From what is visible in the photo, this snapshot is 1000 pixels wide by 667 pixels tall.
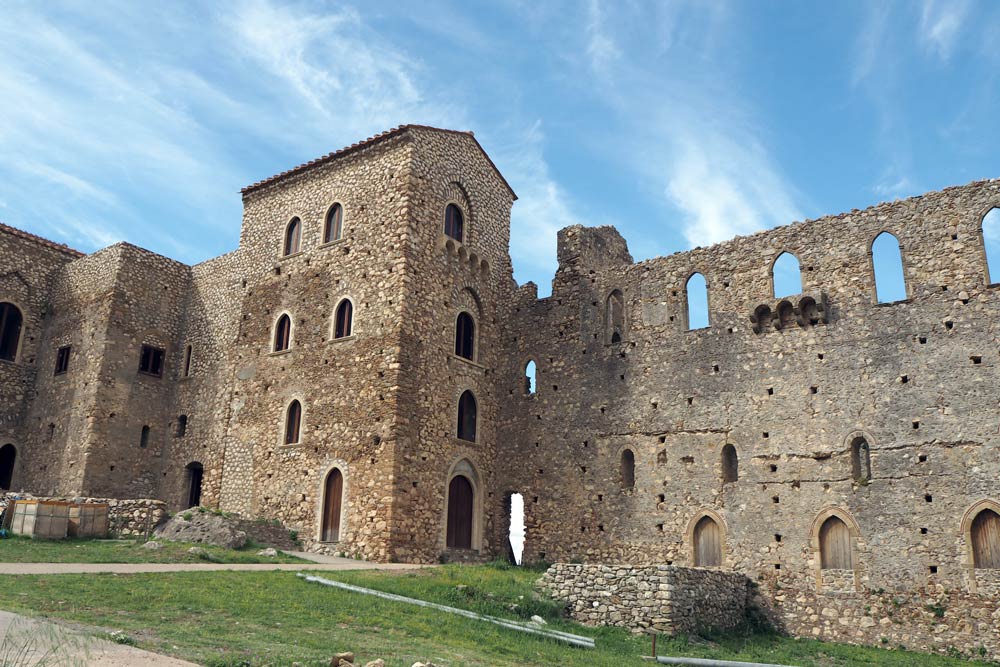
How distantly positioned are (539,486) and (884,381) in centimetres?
920

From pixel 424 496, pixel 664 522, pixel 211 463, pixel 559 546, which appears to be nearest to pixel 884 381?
pixel 664 522

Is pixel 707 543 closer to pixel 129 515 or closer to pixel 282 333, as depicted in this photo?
pixel 282 333

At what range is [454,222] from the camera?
24141 millimetres

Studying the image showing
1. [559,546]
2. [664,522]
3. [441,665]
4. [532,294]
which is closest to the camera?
[441,665]

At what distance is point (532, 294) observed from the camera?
2453 cm

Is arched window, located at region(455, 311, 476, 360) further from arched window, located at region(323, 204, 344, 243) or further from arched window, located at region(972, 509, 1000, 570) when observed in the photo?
arched window, located at region(972, 509, 1000, 570)

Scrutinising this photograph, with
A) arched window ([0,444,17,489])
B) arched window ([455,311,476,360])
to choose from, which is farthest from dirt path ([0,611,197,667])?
arched window ([0,444,17,489])

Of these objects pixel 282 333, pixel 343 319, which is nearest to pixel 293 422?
A: pixel 282 333

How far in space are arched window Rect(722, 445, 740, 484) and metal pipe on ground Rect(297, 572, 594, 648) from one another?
729 centimetres

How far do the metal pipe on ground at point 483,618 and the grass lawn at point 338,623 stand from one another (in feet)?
0.67

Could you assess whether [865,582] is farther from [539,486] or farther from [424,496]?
[424,496]

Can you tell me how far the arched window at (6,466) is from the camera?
27391mm

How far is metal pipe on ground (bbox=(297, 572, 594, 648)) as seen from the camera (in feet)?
42.6

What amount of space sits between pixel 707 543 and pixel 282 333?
43.9 feet
